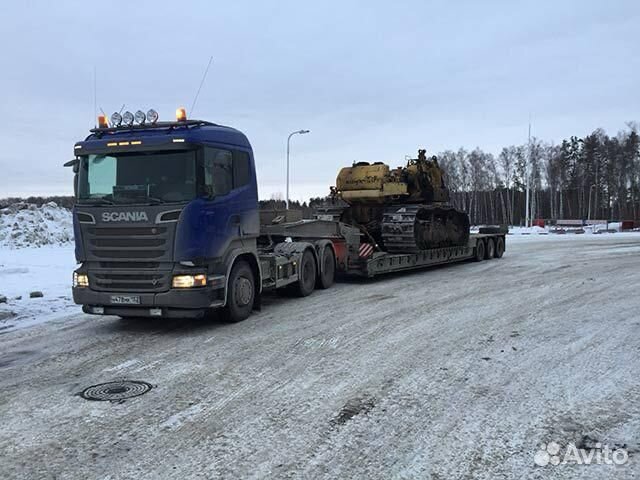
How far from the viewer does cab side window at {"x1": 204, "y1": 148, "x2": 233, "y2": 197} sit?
8.27m

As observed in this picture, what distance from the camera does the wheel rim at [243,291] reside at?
9.05m

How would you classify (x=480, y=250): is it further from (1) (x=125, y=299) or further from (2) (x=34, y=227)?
(2) (x=34, y=227)

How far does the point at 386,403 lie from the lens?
5.20 metres

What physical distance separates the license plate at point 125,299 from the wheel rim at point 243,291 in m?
1.56

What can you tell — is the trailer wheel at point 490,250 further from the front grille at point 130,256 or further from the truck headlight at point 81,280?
the truck headlight at point 81,280

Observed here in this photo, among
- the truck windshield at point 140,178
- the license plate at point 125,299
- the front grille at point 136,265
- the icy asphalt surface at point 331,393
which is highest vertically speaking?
the truck windshield at point 140,178

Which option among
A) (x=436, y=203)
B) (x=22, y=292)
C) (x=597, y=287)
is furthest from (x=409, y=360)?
(x=436, y=203)

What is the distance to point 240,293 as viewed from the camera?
29.9ft

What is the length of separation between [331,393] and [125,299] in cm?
398

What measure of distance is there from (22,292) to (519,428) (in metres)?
10.6

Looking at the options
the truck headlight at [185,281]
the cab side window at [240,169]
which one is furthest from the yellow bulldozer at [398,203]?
the truck headlight at [185,281]

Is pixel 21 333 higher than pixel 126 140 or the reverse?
the reverse

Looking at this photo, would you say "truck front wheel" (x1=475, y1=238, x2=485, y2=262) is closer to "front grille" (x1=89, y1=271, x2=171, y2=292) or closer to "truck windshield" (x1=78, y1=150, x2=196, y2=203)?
"truck windshield" (x1=78, y1=150, x2=196, y2=203)

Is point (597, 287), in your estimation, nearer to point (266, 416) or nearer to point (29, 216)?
point (266, 416)
